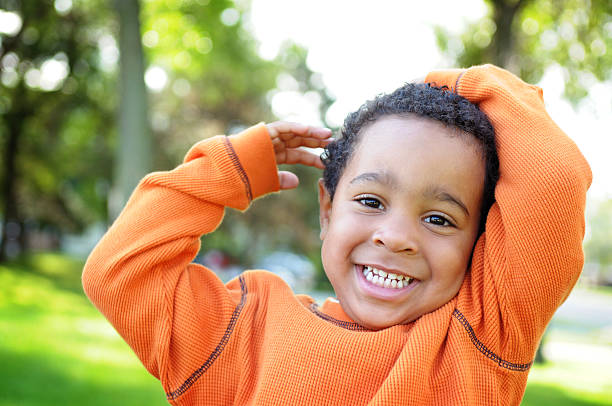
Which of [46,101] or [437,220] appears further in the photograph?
[46,101]

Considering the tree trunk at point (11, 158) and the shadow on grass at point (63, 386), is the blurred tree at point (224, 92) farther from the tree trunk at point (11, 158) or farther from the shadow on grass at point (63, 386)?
the shadow on grass at point (63, 386)

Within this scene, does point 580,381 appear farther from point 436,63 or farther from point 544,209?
point 544,209

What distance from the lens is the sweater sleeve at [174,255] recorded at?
1.69m

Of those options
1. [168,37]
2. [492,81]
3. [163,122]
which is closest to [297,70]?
[163,122]

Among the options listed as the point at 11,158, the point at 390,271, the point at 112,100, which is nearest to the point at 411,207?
the point at 390,271

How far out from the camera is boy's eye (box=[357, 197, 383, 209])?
1625 millimetres

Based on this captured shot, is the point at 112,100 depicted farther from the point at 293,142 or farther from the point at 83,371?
the point at 293,142

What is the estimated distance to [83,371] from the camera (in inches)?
223

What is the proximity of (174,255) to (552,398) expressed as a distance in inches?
209

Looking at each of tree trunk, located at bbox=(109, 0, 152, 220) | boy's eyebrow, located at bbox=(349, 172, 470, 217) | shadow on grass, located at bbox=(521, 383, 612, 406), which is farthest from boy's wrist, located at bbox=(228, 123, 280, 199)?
shadow on grass, located at bbox=(521, 383, 612, 406)

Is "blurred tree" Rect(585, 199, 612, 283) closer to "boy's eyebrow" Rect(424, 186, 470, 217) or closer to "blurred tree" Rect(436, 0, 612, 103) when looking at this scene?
"blurred tree" Rect(436, 0, 612, 103)

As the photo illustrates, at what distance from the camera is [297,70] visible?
31.0 m

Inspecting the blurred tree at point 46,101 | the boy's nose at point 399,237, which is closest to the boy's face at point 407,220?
the boy's nose at point 399,237

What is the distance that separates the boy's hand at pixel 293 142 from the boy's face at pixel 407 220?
0.37 metres
